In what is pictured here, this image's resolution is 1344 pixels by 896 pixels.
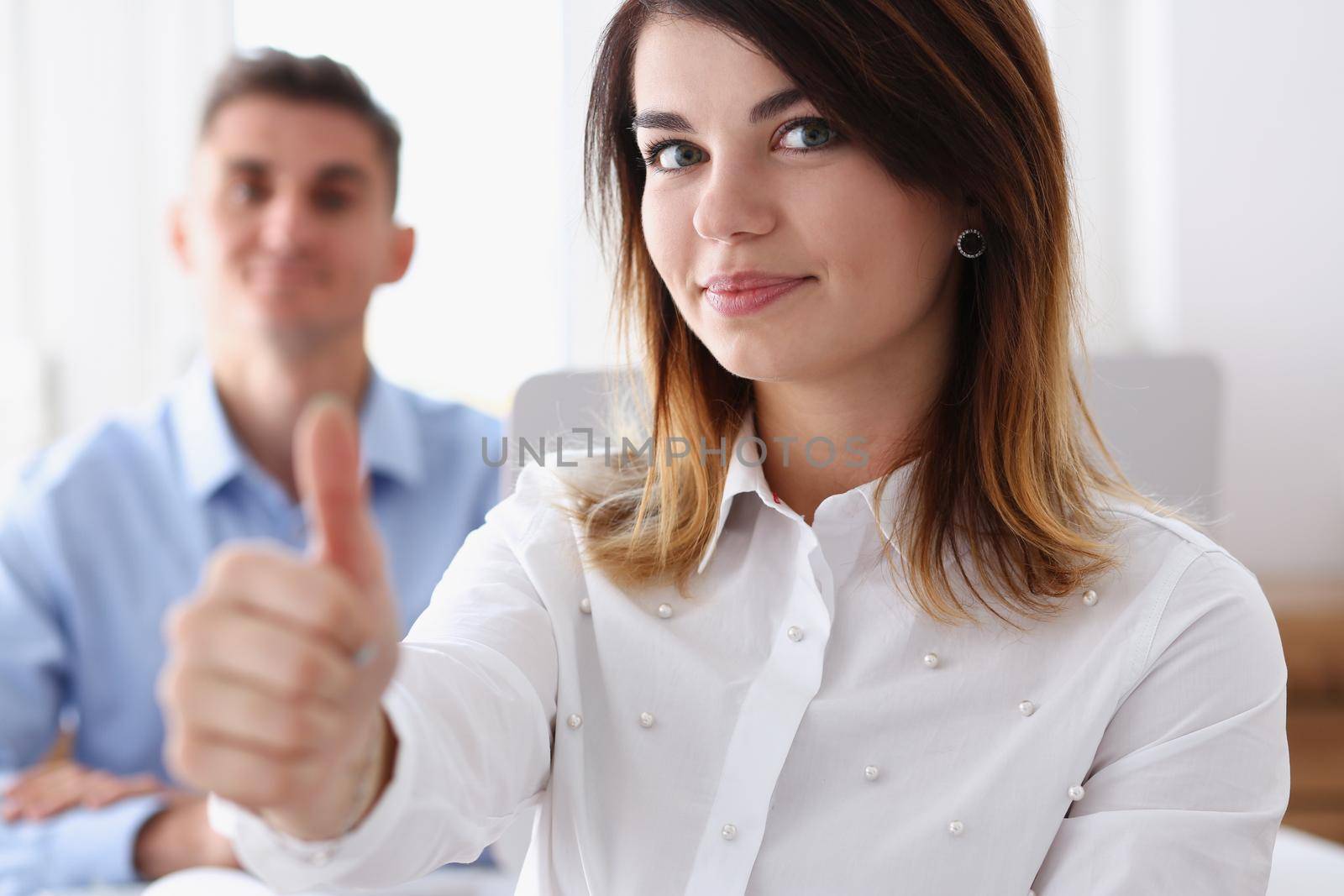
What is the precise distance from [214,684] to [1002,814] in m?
0.63

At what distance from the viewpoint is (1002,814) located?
2.98 feet

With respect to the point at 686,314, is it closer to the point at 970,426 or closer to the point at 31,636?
the point at 970,426

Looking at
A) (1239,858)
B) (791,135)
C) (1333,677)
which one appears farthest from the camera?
(1333,677)

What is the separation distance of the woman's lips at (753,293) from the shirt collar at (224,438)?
110 cm

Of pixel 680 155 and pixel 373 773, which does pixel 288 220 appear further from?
pixel 373 773

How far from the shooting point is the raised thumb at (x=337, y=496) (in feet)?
1.60

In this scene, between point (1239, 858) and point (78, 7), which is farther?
point (78, 7)

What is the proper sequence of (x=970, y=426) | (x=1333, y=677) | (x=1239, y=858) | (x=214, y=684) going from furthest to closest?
(x=1333, y=677) → (x=970, y=426) → (x=1239, y=858) → (x=214, y=684)

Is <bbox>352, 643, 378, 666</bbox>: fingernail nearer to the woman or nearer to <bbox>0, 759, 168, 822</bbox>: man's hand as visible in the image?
the woman

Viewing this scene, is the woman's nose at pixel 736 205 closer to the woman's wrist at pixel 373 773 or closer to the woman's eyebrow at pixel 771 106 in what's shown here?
the woman's eyebrow at pixel 771 106

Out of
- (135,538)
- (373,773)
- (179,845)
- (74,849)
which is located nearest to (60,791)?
(74,849)

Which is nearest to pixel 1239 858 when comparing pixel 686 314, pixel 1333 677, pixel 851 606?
pixel 851 606

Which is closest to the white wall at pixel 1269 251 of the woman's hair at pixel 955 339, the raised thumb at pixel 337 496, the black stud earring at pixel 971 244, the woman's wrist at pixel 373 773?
the woman's hair at pixel 955 339

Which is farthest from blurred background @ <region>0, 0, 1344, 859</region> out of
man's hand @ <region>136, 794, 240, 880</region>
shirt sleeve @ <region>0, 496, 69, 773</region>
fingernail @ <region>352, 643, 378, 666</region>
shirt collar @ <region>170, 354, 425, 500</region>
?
fingernail @ <region>352, 643, 378, 666</region>
